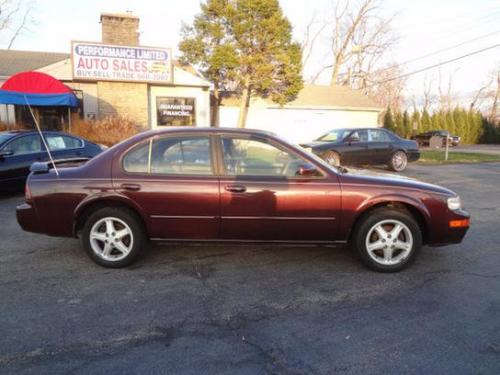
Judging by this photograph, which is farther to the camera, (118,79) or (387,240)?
(118,79)

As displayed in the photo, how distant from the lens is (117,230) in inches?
159

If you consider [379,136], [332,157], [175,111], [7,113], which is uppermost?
[175,111]

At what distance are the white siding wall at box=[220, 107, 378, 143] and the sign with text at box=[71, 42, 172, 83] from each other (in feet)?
20.3

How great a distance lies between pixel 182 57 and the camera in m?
21.1

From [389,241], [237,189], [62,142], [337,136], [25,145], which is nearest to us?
[237,189]

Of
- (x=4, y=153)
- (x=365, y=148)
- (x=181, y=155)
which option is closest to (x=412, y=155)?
(x=365, y=148)

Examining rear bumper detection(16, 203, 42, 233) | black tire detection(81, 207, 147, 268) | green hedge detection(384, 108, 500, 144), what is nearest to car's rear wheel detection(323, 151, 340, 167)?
black tire detection(81, 207, 147, 268)

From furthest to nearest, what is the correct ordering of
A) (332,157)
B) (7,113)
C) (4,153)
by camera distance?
(7,113) < (332,157) < (4,153)

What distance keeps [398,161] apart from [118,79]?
40.5 feet

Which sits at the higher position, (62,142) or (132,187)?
(62,142)

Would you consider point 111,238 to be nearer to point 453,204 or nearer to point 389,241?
point 389,241

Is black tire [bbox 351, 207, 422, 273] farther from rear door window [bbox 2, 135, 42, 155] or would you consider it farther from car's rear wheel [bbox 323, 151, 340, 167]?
car's rear wheel [bbox 323, 151, 340, 167]

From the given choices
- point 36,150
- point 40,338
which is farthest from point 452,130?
point 40,338

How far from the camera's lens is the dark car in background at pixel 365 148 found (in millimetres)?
12250
